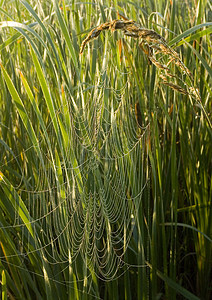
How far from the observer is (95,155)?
39.9 inches

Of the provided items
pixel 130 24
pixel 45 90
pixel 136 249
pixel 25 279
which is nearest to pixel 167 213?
pixel 136 249

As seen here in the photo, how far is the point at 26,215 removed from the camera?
36.3 inches

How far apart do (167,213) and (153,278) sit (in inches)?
12.0

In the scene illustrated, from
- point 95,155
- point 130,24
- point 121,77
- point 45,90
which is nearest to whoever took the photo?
point 130,24

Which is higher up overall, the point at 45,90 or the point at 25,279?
the point at 45,90

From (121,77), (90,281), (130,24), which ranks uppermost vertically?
(130,24)

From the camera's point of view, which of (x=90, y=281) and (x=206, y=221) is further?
(x=206, y=221)

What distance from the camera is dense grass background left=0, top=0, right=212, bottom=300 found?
937mm

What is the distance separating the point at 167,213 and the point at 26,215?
59cm

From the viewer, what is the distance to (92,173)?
1.04 metres

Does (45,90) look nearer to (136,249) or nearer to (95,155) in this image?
(95,155)

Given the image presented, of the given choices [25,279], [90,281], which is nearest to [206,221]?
[90,281]

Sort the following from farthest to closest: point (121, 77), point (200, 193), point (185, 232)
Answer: point (185, 232) → point (200, 193) → point (121, 77)

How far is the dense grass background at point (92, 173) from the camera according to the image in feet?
3.07
